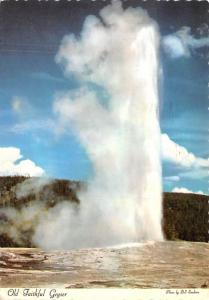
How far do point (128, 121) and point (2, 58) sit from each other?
1.52 metres

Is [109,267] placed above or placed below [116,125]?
below

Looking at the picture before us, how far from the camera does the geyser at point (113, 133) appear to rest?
6.86 metres

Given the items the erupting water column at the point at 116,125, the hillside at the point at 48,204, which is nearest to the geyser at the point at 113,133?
the erupting water column at the point at 116,125

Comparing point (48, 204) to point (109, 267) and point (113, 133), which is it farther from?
point (113, 133)

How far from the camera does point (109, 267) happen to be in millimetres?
6832

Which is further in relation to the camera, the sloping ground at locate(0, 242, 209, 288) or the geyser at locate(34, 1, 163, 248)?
the geyser at locate(34, 1, 163, 248)

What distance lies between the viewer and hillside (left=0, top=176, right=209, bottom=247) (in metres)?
6.87

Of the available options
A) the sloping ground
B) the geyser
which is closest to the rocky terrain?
the sloping ground

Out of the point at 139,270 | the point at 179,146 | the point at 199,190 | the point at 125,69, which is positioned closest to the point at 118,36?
the point at 125,69

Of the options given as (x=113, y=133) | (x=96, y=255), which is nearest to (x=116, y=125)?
(x=113, y=133)

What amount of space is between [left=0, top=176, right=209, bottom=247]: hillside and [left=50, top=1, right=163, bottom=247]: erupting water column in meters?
0.17

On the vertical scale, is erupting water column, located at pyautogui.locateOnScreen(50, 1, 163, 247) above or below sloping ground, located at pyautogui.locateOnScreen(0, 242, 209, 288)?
above

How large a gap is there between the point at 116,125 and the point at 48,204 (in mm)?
1157

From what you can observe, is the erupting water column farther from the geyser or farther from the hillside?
the hillside
